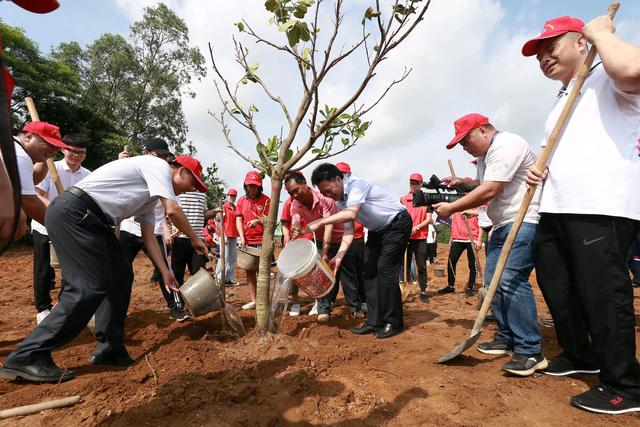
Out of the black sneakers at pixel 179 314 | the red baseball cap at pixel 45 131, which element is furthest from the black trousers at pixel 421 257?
the red baseball cap at pixel 45 131

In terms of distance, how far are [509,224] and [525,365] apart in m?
1.02

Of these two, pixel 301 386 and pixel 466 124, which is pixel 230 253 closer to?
pixel 301 386

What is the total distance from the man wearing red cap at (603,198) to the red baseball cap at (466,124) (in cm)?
76

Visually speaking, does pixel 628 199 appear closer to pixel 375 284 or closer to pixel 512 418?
pixel 512 418

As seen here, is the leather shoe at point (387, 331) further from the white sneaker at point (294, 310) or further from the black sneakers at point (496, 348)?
the white sneaker at point (294, 310)

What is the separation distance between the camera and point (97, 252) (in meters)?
2.68

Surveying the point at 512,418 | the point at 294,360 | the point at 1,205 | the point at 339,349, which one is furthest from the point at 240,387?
the point at 1,205

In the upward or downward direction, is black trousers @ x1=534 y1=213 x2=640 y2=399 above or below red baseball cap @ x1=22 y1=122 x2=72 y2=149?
below

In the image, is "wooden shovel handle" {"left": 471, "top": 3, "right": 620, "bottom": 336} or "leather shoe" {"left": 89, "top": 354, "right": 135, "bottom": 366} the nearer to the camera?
"wooden shovel handle" {"left": 471, "top": 3, "right": 620, "bottom": 336}

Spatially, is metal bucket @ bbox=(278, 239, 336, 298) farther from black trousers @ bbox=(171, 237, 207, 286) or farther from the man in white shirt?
the man in white shirt

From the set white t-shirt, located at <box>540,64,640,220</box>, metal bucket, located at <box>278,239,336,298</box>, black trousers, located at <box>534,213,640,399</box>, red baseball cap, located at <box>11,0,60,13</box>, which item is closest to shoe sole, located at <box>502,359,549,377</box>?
black trousers, located at <box>534,213,640,399</box>

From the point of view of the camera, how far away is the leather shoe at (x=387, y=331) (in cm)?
374

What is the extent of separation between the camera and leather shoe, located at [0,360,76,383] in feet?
7.83

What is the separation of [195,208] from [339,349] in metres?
2.99
